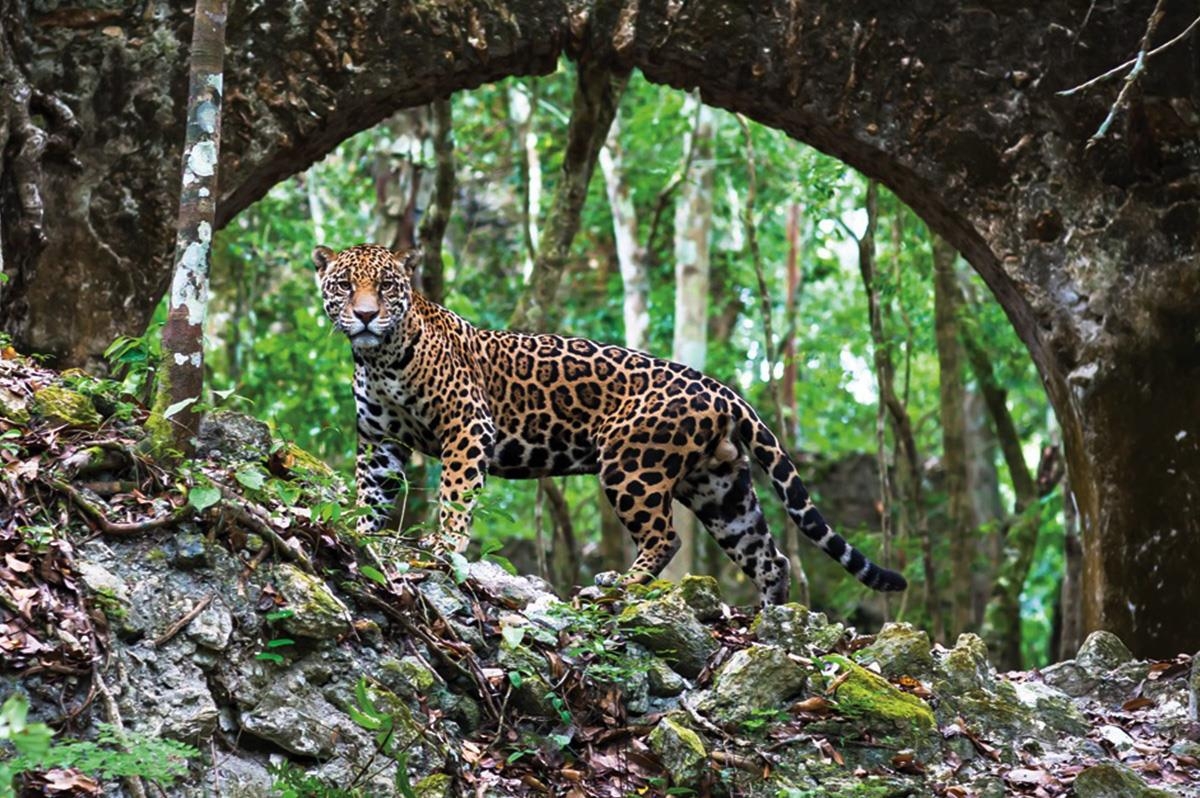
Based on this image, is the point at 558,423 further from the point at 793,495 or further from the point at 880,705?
the point at 880,705

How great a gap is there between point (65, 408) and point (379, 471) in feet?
8.37

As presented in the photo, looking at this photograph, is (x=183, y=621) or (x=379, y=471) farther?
(x=379, y=471)

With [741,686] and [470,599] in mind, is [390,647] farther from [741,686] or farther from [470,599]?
[741,686]

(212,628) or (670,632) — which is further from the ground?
(670,632)

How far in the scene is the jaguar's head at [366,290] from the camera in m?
8.62

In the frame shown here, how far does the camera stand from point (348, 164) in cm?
2092

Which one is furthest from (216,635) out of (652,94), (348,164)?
(348,164)

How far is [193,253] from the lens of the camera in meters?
6.53

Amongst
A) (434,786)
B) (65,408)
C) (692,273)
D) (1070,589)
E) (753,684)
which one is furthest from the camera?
(692,273)

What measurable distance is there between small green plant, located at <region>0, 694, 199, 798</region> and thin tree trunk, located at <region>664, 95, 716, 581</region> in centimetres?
918

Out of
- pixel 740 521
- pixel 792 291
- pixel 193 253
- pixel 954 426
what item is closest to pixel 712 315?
pixel 792 291

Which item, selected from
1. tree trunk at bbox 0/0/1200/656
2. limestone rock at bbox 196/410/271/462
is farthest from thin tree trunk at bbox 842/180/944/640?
limestone rock at bbox 196/410/271/462

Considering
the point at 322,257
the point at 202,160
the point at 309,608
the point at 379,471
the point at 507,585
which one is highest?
the point at 202,160

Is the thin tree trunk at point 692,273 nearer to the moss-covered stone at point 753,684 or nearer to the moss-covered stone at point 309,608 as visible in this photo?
the moss-covered stone at point 753,684
